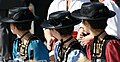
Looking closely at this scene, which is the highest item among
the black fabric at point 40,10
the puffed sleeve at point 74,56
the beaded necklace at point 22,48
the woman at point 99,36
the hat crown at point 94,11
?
the hat crown at point 94,11

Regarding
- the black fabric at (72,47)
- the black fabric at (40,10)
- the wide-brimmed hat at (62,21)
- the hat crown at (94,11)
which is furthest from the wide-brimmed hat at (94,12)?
the black fabric at (40,10)

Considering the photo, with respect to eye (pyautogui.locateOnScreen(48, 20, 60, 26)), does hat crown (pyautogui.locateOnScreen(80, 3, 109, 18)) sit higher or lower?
higher

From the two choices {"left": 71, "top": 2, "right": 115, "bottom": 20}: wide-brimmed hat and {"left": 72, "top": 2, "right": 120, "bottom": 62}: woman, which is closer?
{"left": 72, "top": 2, "right": 120, "bottom": 62}: woman

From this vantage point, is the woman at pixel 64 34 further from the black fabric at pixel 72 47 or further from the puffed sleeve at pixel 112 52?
the puffed sleeve at pixel 112 52

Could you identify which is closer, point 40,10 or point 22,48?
point 22,48

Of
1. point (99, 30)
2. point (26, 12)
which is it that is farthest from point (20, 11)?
point (99, 30)

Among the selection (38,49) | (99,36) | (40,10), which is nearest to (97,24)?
(99,36)

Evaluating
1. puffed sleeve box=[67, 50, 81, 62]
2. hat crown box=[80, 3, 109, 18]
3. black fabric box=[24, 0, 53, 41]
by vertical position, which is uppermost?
hat crown box=[80, 3, 109, 18]

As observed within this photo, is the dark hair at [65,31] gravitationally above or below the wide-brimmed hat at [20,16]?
below

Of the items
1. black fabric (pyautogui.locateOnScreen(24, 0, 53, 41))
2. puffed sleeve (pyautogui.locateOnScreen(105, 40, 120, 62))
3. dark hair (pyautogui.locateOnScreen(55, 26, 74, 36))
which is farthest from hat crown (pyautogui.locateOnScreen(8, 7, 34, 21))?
black fabric (pyautogui.locateOnScreen(24, 0, 53, 41))

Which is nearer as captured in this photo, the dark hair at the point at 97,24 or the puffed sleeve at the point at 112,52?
the puffed sleeve at the point at 112,52

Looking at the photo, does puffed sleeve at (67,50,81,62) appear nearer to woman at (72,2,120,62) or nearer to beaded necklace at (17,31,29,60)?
woman at (72,2,120,62)

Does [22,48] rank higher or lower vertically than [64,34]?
lower

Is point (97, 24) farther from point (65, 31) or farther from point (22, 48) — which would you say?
point (22, 48)
